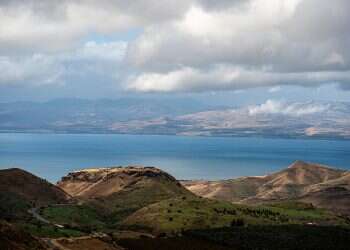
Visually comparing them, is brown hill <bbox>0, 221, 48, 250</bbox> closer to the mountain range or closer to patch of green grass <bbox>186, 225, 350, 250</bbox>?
the mountain range

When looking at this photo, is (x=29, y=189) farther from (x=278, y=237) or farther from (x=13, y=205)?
(x=278, y=237)

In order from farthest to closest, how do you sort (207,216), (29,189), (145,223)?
(29,189), (207,216), (145,223)

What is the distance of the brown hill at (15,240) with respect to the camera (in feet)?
257

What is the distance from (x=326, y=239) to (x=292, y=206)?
214ft

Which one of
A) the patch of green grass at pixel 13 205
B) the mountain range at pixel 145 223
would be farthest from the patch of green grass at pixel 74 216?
the patch of green grass at pixel 13 205

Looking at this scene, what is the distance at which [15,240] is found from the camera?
8194cm

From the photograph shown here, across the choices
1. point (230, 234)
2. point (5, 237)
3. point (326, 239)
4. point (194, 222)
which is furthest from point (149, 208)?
point (5, 237)

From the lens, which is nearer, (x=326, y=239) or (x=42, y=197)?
(x=326, y=239)

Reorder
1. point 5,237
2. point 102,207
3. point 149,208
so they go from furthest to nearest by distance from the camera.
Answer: point 102,207 < point 149,208 < point 5,237

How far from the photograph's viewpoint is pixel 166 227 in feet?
461

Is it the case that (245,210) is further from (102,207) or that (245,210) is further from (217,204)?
(102,207)

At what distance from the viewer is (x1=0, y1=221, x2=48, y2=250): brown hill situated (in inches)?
3088

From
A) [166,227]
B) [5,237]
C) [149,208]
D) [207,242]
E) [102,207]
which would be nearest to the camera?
[5,237]

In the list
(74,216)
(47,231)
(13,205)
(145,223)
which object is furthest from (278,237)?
(13,205)
